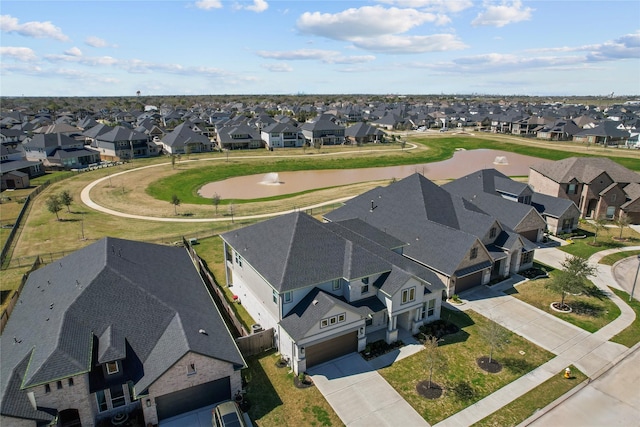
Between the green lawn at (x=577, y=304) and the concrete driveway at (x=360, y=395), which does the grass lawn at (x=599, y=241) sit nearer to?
the green lawn at (x=577, y=304)

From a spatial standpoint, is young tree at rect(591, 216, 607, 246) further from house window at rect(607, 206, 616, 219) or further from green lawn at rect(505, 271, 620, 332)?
green lawn at rect(505, 271, 620, 332)

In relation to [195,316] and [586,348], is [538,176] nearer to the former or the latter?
[586,348]

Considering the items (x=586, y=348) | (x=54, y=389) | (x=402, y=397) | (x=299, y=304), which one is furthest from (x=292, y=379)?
(x=586, y=348)

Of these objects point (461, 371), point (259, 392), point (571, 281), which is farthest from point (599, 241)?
point (259, 392)

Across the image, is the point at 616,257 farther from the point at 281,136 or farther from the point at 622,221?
the point at 281,136

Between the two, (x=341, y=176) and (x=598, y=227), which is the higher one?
(x=341, y=176)

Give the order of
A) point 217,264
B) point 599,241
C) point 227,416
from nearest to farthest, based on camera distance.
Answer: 1. point 227,416
2. point 217,264
3. point 599,241
